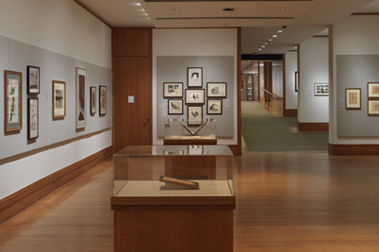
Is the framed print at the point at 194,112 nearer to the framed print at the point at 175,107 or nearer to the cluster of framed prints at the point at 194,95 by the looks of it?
the cluster of framed prints at the point at 194,95

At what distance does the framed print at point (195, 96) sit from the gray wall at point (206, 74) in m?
0.19

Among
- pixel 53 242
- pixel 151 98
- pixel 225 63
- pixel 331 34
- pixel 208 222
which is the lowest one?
pixel 53 242

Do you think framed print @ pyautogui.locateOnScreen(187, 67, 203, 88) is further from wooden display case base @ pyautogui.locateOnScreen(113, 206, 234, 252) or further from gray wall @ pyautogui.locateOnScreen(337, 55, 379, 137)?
wooden display case base @ pyautogui.locateOnScreen(113, 206, 234, 252)

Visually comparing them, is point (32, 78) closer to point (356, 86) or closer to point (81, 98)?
point (81, 98)

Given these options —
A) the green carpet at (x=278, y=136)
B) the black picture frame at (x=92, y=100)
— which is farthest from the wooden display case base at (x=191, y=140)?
the green carpet at (x=278, y=136)

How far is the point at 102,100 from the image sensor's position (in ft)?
38.2

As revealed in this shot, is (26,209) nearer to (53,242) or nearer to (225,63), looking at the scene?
(53,242)

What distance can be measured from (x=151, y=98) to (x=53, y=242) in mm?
8185

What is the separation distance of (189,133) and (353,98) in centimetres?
659

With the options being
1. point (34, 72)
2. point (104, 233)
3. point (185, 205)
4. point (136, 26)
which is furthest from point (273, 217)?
point (136, 26)

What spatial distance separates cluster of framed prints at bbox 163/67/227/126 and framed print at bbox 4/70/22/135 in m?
6.57

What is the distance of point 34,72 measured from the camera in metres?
6.99

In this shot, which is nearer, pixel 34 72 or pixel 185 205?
pixel 185 205

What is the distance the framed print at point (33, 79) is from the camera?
22.2 feet
